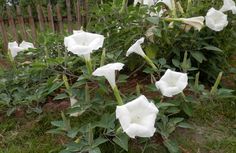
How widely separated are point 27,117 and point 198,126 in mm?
1170

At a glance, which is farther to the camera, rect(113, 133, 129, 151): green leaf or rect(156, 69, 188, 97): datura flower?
rect(156, 69, 188, 97): datura flower

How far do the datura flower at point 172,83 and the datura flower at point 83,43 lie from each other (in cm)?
39

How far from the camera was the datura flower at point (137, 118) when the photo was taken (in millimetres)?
1854

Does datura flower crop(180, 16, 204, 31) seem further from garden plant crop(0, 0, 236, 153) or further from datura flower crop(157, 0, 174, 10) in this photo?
datura flower crop(157, 0, 174, 10)

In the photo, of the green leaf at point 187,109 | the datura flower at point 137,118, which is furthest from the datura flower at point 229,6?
the datura flower at point 137,118

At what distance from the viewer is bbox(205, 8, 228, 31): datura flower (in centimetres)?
284

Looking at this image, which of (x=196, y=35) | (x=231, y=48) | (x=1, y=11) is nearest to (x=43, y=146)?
(x=196, y=35)

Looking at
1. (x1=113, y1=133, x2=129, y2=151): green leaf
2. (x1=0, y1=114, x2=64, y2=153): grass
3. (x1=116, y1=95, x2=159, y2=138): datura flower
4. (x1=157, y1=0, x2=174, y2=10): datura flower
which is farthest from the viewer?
(x1=157, y1=0, x2=174, y2=10): datura flower

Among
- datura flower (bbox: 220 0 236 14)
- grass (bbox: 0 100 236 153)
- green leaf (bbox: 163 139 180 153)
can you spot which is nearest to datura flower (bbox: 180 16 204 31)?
datura flower (bbox: 220 0 236 14)

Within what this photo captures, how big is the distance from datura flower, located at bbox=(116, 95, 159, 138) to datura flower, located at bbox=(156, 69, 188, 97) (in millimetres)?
283

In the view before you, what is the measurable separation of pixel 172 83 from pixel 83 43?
1.72ft

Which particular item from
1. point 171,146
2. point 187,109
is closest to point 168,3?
point 187,109

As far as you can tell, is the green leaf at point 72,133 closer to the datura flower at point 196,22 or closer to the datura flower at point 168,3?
the datura flower at point 196,22

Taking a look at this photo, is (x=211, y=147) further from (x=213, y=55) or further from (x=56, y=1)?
(x=56, y=1)
